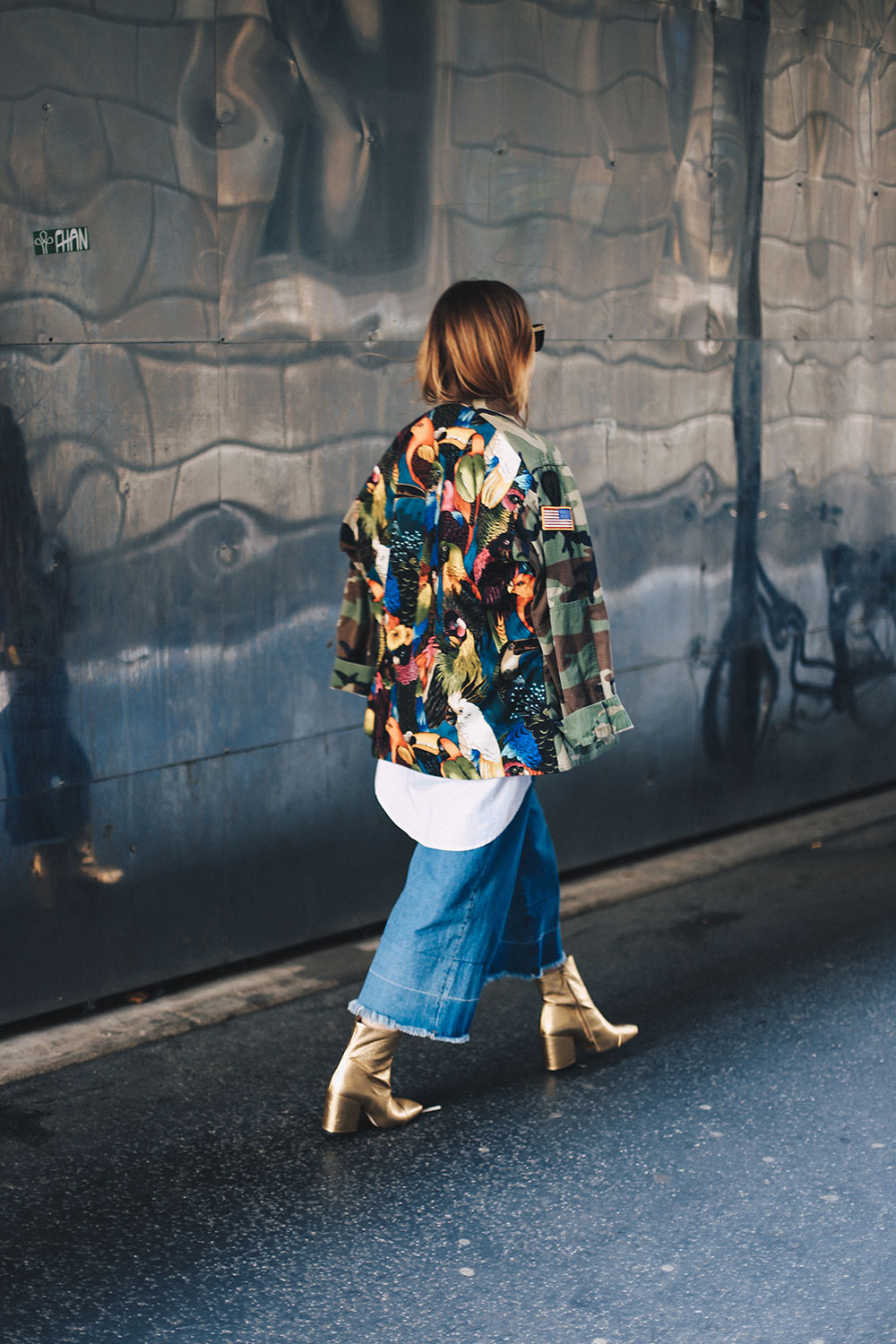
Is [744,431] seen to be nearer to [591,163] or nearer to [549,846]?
[591,163]

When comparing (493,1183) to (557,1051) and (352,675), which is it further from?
(352,675)

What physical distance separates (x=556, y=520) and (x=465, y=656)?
1.11 ft

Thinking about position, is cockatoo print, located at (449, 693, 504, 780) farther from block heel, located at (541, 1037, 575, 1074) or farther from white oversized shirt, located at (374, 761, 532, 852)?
block heel, located at (541, 1037, 575, 1074)

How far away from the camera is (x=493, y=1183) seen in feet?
10.5

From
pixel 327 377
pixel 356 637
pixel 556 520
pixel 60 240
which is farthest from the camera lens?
pixel 327 377

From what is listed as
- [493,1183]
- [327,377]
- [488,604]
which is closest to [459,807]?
[488,604]

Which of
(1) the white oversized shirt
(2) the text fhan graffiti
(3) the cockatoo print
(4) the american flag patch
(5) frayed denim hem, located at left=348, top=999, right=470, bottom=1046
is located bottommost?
(5) frayed denim hem, located at left=348, top=999, right=470, bottom=1046

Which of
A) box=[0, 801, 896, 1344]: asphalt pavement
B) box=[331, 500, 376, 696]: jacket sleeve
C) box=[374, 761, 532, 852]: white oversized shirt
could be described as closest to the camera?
box=[0, 801, 896, 1344]: asphalt pavement

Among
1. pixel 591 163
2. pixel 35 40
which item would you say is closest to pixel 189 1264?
pixel 35 40

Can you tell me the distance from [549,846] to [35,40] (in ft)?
7.09

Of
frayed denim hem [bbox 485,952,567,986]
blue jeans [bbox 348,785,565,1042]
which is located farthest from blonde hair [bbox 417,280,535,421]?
frayed denim hem [bbox 485,952,567,986]

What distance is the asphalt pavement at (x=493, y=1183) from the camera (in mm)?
2727

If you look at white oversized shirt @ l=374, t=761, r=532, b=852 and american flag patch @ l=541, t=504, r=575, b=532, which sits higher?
american flag patch @ l=541, t=504, r=575, b=532

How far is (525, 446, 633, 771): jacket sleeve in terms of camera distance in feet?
10.4
